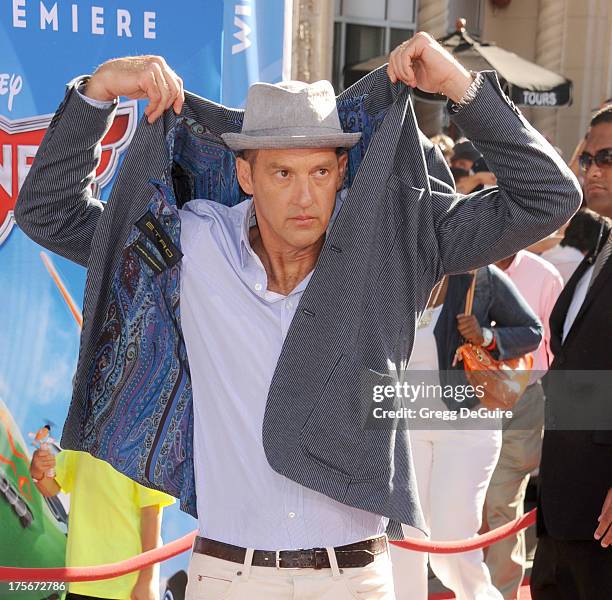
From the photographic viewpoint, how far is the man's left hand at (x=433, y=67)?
2705 mm

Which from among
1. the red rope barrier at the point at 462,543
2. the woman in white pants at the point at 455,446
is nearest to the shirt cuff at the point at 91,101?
the red rope barrier at the point at 462,543

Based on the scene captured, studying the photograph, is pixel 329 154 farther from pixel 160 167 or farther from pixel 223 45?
pixel 223 45

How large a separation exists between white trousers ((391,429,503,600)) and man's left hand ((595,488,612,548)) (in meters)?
1.53

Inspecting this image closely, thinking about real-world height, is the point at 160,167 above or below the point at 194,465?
above

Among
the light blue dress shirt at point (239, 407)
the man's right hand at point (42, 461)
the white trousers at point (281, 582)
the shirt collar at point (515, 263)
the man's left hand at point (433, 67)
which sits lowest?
the man's right hand at point (42, 461)

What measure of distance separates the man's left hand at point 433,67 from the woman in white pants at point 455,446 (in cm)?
248

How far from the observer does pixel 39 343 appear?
4.01 m

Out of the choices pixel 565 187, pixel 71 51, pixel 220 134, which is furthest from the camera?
pixel 71 51

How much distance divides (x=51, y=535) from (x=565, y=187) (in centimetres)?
237

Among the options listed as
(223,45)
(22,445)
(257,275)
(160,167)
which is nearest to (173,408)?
(257,275)

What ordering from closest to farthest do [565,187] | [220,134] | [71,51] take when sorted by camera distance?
[565,187] → [220,134] → [71,51]

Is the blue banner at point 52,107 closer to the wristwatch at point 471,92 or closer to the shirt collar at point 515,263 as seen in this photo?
the wristwatch at point 471,92

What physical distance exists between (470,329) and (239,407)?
252cm
